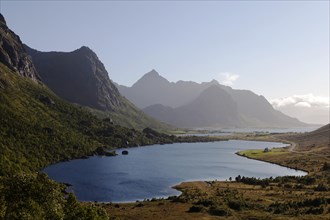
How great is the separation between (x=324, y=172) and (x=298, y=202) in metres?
78.7

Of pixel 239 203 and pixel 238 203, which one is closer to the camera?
pixel 238 203

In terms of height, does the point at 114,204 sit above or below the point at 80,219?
below

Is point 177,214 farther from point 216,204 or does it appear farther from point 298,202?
point 298,202

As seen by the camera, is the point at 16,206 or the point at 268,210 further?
the point at 268,210

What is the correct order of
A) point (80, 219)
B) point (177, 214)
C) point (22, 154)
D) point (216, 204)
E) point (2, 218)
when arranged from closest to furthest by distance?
point (2, 218) < point (80, 219) < point (177, 214) < point (216, 204) < point (22, 154)

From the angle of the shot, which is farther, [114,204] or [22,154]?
[22,154]

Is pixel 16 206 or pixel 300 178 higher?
pixel 16 206

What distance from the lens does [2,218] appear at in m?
A: 54.1

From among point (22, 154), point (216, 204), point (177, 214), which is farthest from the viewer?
point (22, 154)

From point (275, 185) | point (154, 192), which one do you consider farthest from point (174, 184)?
point (275, 185)

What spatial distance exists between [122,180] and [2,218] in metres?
122

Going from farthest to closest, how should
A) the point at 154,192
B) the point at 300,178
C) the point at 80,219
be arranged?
1. the point at 300,178
2. the point at 154,192
3. the point at 80,219

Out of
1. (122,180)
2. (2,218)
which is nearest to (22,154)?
(122,180)

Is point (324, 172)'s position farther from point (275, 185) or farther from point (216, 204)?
point (216, 204)
